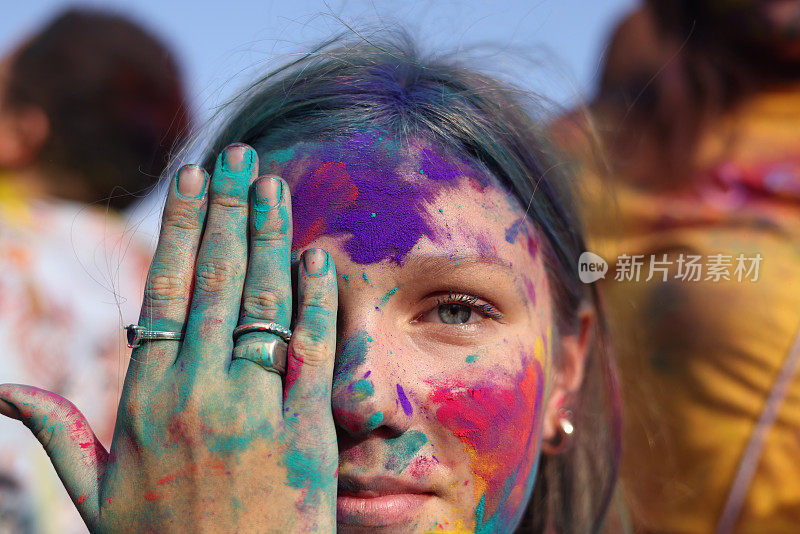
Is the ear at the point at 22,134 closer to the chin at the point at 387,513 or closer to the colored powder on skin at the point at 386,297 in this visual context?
the colored powder on skin at the point at 386,297

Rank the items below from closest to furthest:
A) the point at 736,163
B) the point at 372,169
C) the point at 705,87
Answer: the point at 372,169 → the point at 736,163 → the point at 705,87

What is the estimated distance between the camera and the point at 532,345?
1.60 metres

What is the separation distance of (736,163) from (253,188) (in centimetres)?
203

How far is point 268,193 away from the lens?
138 centimetres

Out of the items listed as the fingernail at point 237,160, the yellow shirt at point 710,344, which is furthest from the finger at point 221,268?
the yellow shirt at point 710,344

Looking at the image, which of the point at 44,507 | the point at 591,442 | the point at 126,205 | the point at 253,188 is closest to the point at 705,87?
the point at 591,442

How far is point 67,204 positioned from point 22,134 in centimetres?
39

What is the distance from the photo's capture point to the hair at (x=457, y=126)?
167 centimetres

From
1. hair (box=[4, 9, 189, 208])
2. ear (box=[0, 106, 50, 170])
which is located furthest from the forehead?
ear (box=[0, 106, 50, 170])

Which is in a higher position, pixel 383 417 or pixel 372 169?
pixel 372 169

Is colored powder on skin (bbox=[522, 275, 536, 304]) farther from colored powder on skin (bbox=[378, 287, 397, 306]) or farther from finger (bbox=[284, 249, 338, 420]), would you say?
finger (bbox=[284, 249, 338, 420])

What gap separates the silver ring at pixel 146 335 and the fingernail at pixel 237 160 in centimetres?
33

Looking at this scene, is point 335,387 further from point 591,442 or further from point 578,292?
point 591,442

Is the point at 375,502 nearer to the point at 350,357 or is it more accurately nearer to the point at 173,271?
the point at 350,357
